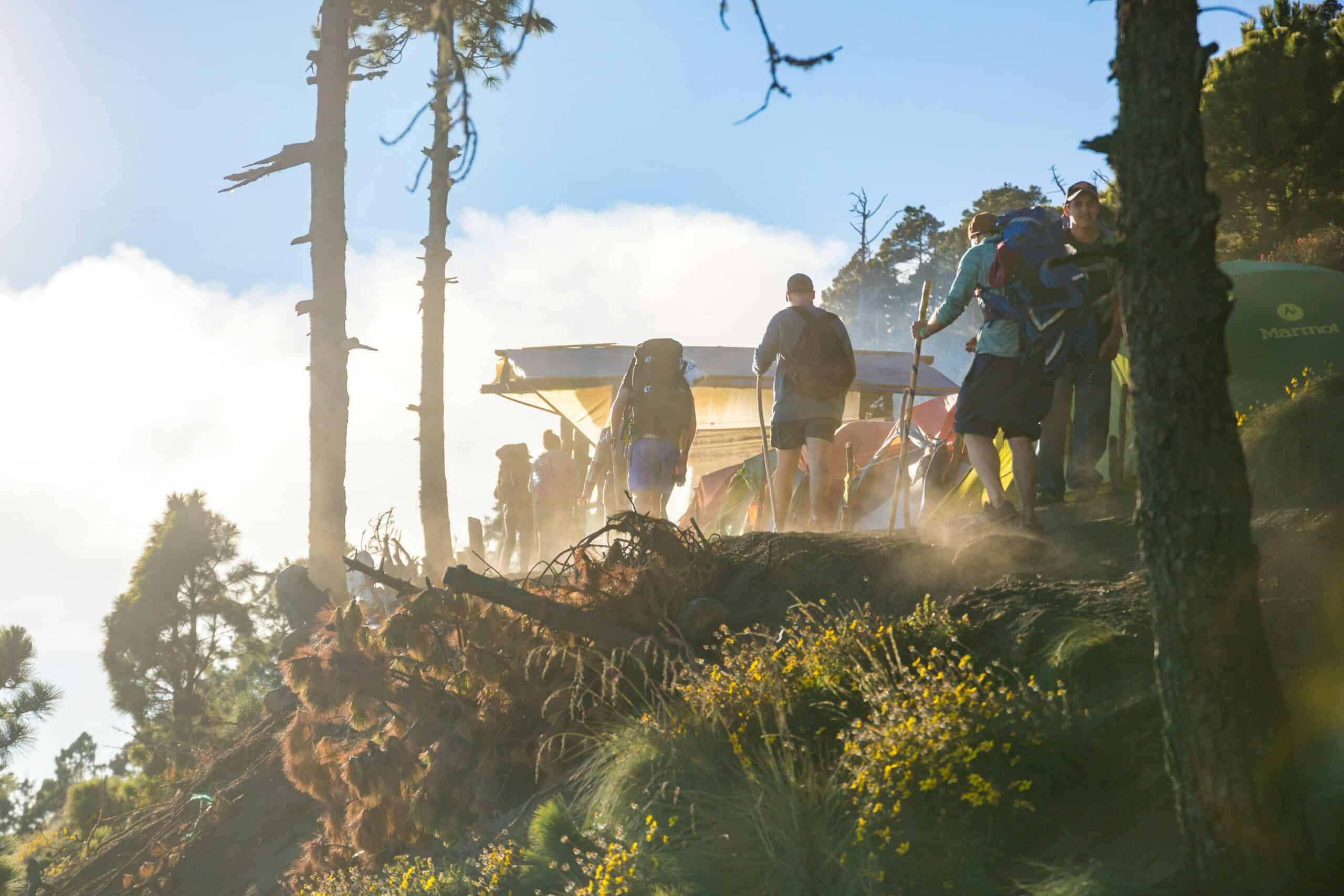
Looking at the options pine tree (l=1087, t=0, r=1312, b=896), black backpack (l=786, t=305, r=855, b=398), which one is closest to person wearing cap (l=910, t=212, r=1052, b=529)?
black backpack (l=786, t=305, r=855, b=398)

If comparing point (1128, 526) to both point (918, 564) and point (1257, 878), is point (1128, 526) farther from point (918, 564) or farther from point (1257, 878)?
point (1257, 878)

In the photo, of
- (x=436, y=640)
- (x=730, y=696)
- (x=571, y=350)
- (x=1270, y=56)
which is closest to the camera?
(x=730, y=696)

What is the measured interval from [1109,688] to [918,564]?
2.01m

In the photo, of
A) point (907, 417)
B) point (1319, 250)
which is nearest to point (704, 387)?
point (1319, 250)

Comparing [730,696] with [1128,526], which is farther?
[1128,526]

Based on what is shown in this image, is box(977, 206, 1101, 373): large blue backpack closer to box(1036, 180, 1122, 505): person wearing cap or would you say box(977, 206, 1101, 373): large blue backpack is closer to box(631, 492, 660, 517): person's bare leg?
box(1036, 180, 1122, 505): person wearing cap

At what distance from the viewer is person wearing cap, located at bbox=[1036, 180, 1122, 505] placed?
7.75 meters

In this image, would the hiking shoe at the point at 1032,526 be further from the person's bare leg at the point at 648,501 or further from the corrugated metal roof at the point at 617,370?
the corrugated metal roof at the point at 617,370

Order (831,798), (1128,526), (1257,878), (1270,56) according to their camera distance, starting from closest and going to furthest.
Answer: (1257,878) → (831,798) → (1128,526) → (1270,56)

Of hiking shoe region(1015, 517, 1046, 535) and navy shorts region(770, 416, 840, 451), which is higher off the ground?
navy shorts region(770, 416, 840, 451)

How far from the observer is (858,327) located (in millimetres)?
69062

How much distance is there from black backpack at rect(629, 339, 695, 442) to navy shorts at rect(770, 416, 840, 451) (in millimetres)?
1288

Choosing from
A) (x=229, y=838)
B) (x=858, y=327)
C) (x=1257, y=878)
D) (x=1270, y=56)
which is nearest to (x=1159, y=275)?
(x=1257, y=878)

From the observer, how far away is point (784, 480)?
9.02 meters
